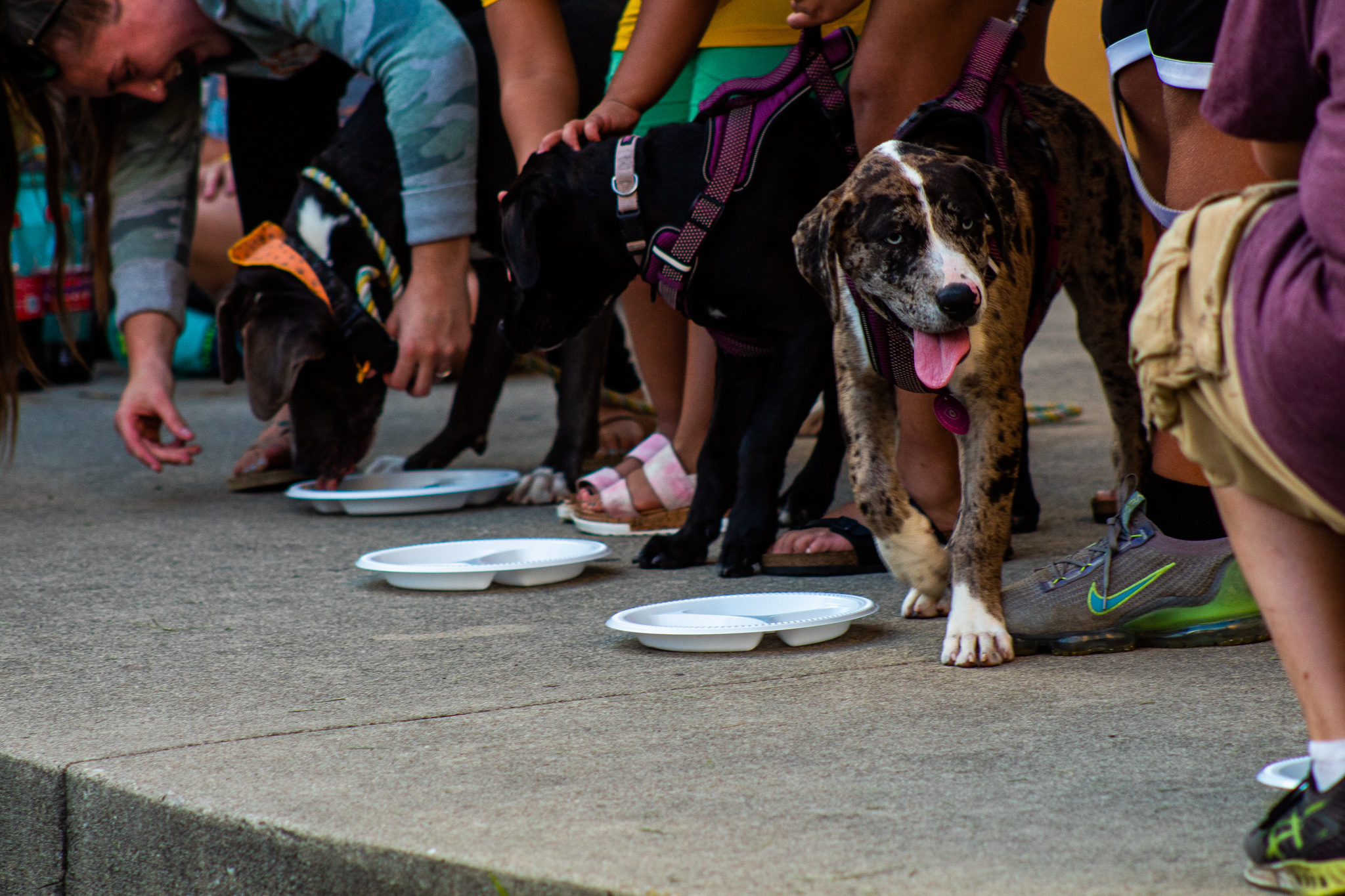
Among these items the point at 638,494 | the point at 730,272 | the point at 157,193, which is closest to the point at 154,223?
the point at 157,193

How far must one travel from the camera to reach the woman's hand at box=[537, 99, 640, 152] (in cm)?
294

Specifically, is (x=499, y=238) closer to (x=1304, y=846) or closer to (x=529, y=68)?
(x=529, y=68)

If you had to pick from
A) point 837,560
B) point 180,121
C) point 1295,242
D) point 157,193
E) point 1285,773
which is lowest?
point 837,560

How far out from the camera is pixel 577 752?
1622 millimetres

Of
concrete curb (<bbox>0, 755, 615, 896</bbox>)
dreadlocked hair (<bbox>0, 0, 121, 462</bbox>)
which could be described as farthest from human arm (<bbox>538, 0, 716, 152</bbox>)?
concrete curb (<bbox>0, 755, 615, 896</bbox>)

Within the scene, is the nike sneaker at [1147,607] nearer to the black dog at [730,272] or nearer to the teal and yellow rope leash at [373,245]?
the black dog at [730,272]

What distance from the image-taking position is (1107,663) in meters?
1.98

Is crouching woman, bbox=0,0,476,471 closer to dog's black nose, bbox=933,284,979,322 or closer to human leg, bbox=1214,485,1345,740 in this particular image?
dog's black nose, bbox=933,284,979,322

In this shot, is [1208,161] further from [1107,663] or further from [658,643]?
[658,643]

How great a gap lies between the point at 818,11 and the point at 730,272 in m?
0.55

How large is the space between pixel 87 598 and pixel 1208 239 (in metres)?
2.27

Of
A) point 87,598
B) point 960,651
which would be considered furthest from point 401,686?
point 87,598

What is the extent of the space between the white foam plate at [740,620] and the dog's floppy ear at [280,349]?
1756mm

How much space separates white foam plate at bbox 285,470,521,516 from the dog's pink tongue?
72.2 inches
